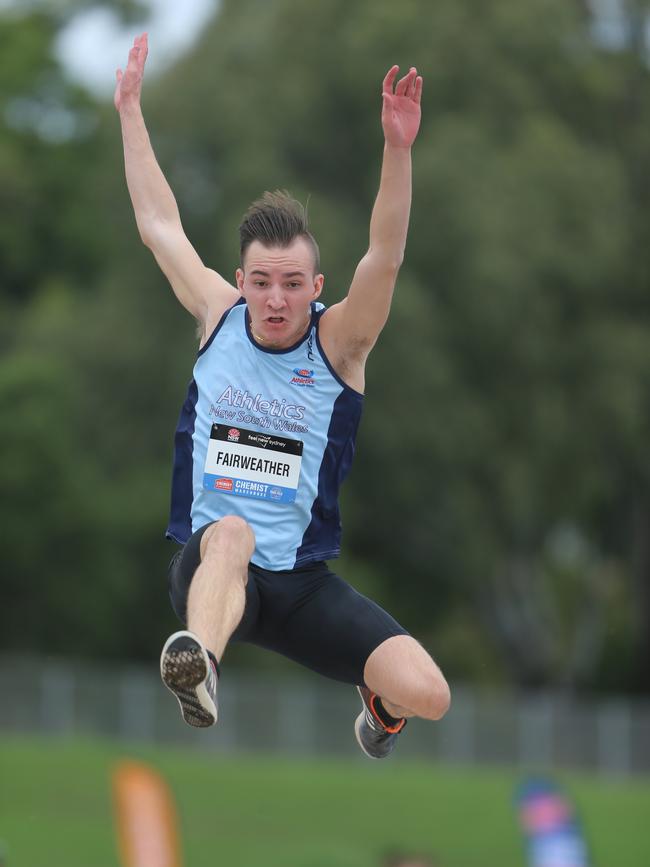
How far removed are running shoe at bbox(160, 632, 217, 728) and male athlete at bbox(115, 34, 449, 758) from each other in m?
0.61

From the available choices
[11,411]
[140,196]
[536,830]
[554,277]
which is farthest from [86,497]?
[140,196]

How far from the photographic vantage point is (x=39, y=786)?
2734cm

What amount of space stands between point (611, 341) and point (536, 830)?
45.3 feet

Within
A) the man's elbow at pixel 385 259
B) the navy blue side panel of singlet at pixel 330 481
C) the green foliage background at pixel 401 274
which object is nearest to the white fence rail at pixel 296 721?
the green foliage background at pixel 401 274

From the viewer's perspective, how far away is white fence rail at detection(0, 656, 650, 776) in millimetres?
30828

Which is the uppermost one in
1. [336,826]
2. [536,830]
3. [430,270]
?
[430,270]

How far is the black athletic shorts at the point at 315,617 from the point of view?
7.73 m

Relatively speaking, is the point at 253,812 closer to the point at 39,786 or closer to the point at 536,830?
the point at 39,786

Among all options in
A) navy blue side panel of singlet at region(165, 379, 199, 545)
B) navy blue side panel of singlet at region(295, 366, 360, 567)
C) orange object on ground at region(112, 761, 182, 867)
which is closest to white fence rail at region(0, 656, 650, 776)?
orange object on ground at region(112, 761, 182, 867)

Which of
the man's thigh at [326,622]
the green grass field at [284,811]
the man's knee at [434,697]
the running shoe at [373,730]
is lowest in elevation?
the green grass field at [284,811]

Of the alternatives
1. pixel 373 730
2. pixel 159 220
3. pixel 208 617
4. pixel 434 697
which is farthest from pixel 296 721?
pixel 208 617

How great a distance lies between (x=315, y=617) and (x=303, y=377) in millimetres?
1061

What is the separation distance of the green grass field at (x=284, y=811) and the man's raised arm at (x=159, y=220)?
17266 mm

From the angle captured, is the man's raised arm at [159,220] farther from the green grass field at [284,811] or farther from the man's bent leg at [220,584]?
the green grass field at [284,811]
